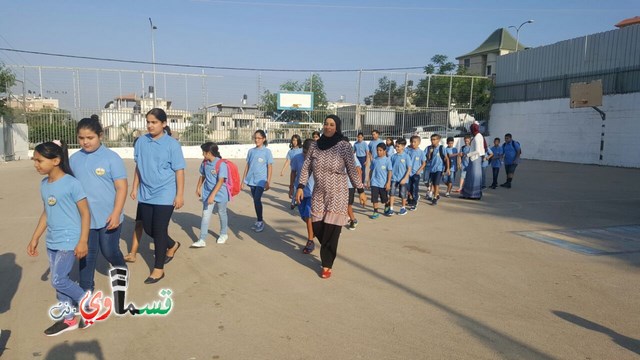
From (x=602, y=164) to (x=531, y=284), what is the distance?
2153cm

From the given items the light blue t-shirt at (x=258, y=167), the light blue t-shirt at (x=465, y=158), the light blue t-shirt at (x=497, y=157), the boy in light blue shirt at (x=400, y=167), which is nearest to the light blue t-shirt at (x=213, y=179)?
the light blue t-shirt at (x=258, y=167)

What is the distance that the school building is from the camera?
834 inches

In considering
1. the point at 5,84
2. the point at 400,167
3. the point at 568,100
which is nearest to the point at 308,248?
the point at 400,167

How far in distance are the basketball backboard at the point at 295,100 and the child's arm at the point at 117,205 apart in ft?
81.5

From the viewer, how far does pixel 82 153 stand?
388cm

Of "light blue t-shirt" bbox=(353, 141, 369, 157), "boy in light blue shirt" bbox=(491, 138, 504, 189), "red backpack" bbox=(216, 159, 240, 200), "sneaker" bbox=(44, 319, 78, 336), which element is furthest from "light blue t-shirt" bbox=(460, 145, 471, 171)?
"sneaker" bbox=(44, 319, 78, 336)

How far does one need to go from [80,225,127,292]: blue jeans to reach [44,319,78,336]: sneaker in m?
0.37

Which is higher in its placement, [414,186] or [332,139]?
[332,139]

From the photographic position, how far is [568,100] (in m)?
24.4

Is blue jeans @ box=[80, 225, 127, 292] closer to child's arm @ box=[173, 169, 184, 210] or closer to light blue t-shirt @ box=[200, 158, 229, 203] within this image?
child's arm @ box=[173, 169, 184, 210]

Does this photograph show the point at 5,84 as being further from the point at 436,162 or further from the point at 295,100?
the point at 436,162

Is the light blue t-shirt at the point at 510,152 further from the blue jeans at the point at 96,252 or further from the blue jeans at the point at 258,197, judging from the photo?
the blue jeans at the point at 96,252

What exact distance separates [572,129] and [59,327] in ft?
87.1

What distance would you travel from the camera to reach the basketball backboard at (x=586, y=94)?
70.8ft
